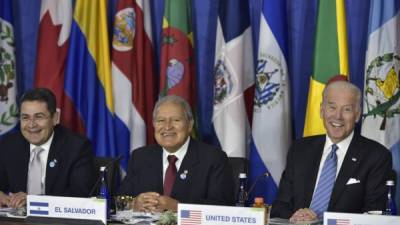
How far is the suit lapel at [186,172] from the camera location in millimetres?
4395

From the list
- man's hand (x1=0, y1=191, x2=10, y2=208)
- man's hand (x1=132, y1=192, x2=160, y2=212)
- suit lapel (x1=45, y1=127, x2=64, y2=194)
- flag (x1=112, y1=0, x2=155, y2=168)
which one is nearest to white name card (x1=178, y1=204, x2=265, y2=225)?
man's hand (x1=132, y1=192, x2=160, y2=212)

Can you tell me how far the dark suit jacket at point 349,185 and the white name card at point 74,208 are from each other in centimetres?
99

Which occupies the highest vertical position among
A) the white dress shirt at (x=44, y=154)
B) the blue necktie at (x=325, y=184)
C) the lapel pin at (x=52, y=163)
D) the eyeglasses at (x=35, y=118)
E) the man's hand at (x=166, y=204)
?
the eyeglasses at (x=35, y=118)

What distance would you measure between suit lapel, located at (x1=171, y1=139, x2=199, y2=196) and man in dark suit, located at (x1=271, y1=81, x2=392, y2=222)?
20.3 inches

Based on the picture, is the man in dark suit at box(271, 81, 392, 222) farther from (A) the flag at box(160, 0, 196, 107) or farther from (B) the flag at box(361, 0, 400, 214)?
(A) the flag at box(160, 0, 196, 107)

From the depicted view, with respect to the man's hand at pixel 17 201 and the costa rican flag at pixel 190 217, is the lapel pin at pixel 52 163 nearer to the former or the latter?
the man's hand at pixel 17 201

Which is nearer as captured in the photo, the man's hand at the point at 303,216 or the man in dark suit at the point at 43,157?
the man's hand at the point at 303,216

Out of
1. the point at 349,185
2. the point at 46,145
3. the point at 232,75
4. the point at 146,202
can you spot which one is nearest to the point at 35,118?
the point at 46,145

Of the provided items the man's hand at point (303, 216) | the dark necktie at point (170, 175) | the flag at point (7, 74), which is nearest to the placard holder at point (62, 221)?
the dark necktie at point (170, 175)

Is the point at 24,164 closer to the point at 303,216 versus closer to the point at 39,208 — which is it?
the point at 39,208

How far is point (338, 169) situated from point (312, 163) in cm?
17

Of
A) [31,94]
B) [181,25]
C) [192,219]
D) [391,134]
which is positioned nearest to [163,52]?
[181,25]

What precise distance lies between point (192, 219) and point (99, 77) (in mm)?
2644

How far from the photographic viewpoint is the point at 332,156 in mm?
4289
